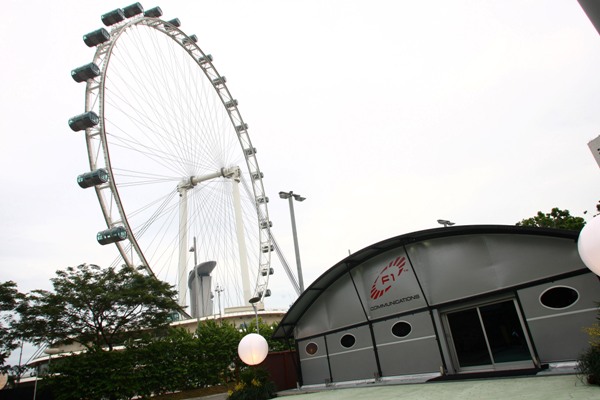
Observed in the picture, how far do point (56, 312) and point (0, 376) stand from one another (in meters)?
3.28

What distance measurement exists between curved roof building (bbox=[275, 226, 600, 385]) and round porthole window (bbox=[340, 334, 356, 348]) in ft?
0.12

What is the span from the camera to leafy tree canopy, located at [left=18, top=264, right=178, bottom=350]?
16.7 m

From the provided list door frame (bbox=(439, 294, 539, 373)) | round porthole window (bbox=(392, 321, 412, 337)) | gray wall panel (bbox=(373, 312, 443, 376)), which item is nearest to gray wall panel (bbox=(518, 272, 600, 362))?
door frame (bbox=(439, 294, 539, 373))

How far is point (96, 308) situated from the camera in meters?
17.6

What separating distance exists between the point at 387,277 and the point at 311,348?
198 inches

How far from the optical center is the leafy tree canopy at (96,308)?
16688 millimetres

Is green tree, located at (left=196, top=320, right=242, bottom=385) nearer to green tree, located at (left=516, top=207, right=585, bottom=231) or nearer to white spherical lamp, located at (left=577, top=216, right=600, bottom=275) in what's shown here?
white spherical lamp, located at (left=577, top=216, right=600, bottom=275)

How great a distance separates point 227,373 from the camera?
Answer: 68.6 ft

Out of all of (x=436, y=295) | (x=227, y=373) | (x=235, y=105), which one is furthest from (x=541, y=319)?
(x=235, y=105)

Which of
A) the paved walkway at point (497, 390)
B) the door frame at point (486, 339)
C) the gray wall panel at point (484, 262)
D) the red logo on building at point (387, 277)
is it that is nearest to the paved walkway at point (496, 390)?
the paved walkway at point (497, 390)

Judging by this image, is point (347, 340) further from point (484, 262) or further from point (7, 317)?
point (7, 317)

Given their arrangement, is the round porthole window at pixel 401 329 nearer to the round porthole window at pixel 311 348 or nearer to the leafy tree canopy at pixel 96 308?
→ the round porthole window at pixel 311 348

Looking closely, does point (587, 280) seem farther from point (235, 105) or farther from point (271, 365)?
point (235, 105)

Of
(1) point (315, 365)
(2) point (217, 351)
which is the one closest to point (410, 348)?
(1) point (315, 365)
